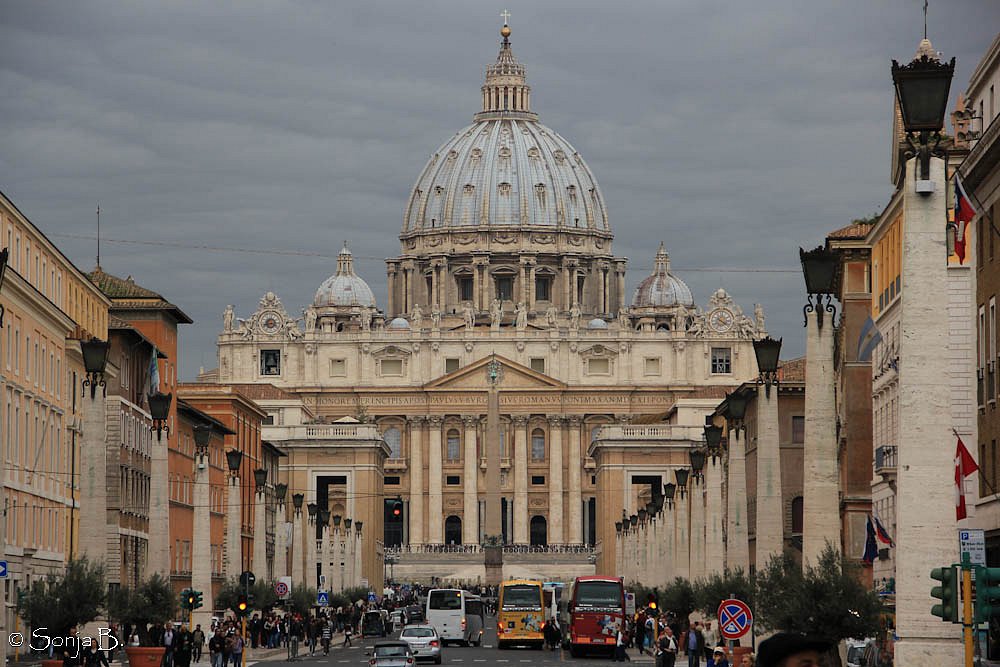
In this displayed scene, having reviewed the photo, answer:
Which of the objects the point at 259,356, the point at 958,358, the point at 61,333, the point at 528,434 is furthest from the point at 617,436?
the point at 958,358

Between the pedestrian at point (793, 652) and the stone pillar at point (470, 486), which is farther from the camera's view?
the stone pillar at point (470, 486)

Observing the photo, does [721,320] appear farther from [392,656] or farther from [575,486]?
[392,656]

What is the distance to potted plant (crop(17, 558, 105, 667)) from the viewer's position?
39469mm

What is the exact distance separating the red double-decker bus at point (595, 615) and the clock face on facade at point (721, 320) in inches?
5028

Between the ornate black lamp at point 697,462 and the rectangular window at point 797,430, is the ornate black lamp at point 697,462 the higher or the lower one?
the lower one

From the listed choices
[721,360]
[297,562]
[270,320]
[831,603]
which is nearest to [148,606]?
[831,603]

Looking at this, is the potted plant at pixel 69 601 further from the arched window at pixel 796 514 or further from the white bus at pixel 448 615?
the arched window at pixel 796 514

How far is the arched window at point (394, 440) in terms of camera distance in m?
188

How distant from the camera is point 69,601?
130 feet

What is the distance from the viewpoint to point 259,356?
192m

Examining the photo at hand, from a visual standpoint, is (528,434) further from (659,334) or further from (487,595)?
(487,595)

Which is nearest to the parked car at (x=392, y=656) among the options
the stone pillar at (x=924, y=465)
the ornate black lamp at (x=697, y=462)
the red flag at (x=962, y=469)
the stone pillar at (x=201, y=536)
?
the stone pillar at (x=201, y=536)

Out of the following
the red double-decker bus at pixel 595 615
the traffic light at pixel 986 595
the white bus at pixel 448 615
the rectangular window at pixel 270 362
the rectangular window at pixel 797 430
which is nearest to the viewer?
the traffic light at pixel 986 595

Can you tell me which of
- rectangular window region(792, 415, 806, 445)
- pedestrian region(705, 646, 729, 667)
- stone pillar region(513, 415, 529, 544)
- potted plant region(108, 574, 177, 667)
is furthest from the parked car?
stone pillar region(513, 415, 529, 544)
